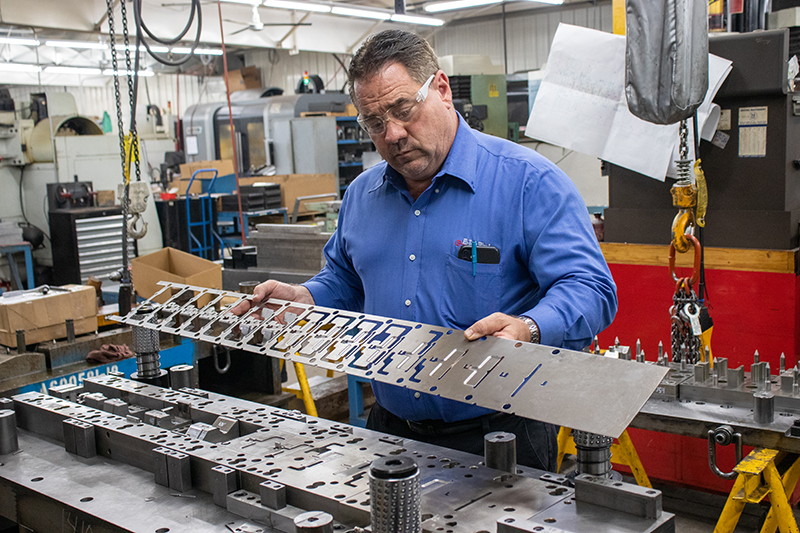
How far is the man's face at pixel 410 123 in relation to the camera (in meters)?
1.29

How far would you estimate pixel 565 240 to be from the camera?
48.3 inches

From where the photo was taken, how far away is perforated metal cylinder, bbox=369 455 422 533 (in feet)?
2.57

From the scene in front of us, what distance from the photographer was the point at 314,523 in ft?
2.66

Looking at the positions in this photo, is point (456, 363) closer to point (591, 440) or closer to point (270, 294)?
point (591, 440)

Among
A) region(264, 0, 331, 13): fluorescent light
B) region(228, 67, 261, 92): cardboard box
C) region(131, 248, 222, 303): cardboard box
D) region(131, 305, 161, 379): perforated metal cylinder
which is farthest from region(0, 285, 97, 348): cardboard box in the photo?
region(228, 67, 261, 92): cardboard box

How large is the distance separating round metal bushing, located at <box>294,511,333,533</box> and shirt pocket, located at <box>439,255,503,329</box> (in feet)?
1.81

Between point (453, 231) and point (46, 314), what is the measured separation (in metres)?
1.49

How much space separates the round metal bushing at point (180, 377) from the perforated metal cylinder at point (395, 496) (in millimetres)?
873

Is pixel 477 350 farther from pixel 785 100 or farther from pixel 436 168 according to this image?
pixel 785 100

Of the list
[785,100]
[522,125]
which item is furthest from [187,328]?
[522,125]

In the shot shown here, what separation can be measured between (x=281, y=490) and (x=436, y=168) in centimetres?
67

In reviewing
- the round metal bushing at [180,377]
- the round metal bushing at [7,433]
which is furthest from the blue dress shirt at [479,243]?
the round metal bushing at [7,433]

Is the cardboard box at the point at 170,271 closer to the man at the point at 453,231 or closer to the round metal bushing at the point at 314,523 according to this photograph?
the man at the point at 453,231

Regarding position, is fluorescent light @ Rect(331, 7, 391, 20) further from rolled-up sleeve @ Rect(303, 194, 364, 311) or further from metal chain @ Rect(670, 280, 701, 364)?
rolled-up sleeve @ Rect(303, 194, 364, 311)
